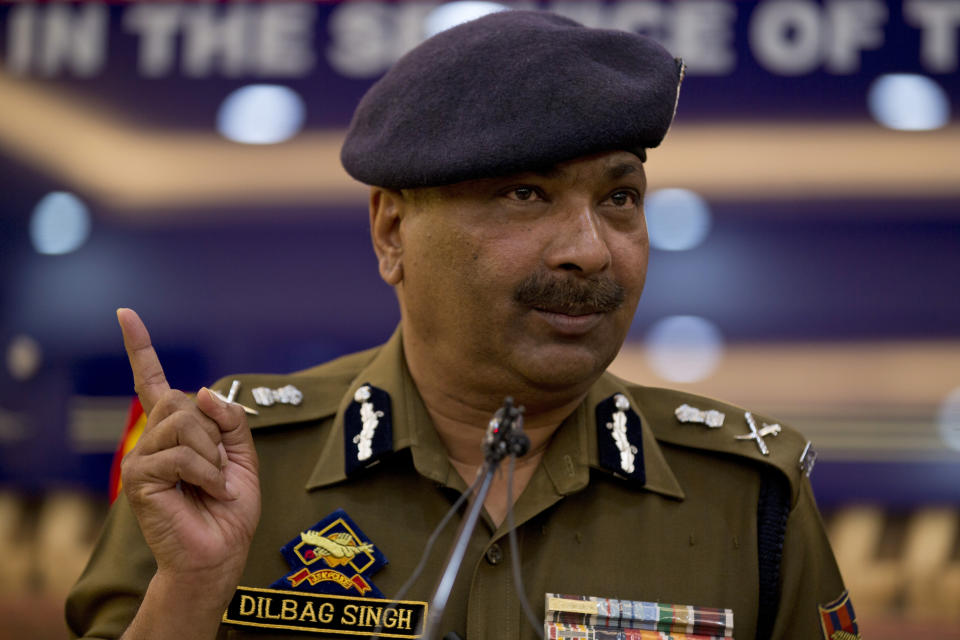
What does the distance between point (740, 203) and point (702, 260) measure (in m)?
0.15

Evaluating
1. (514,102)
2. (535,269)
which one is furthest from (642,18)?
(535,269)

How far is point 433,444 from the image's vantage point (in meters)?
1.52

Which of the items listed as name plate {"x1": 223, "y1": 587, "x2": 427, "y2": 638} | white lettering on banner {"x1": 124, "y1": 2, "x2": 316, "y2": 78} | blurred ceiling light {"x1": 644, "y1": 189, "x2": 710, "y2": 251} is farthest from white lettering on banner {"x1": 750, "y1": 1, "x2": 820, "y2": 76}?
name plate {"x1": 223, "y1": 587, "x2": 427, "y2": 638}

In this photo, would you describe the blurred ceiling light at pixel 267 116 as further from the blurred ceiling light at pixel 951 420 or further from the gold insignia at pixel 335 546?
the blurred ceiling light at pixel 951 420

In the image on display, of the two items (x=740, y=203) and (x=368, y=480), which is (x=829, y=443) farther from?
(x=368, y=480)

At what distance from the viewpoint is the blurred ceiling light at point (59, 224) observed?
7.56ft

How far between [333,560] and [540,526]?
12.2 inches

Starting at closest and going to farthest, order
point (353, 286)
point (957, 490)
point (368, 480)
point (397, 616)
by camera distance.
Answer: point (397, 616)
point (368, 480)
point (957, 490)
point (353, 286)

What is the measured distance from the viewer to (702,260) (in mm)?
2178

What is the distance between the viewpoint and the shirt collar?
1505mm

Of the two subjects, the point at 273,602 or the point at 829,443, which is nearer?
the point at 273,602

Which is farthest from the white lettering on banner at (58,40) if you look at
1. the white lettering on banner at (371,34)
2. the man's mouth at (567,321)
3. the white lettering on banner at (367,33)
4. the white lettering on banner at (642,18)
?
the man's mouth at (567,321)

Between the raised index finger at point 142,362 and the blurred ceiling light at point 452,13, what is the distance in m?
1.24

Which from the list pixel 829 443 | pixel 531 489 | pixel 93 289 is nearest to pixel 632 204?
pixel 531 489
